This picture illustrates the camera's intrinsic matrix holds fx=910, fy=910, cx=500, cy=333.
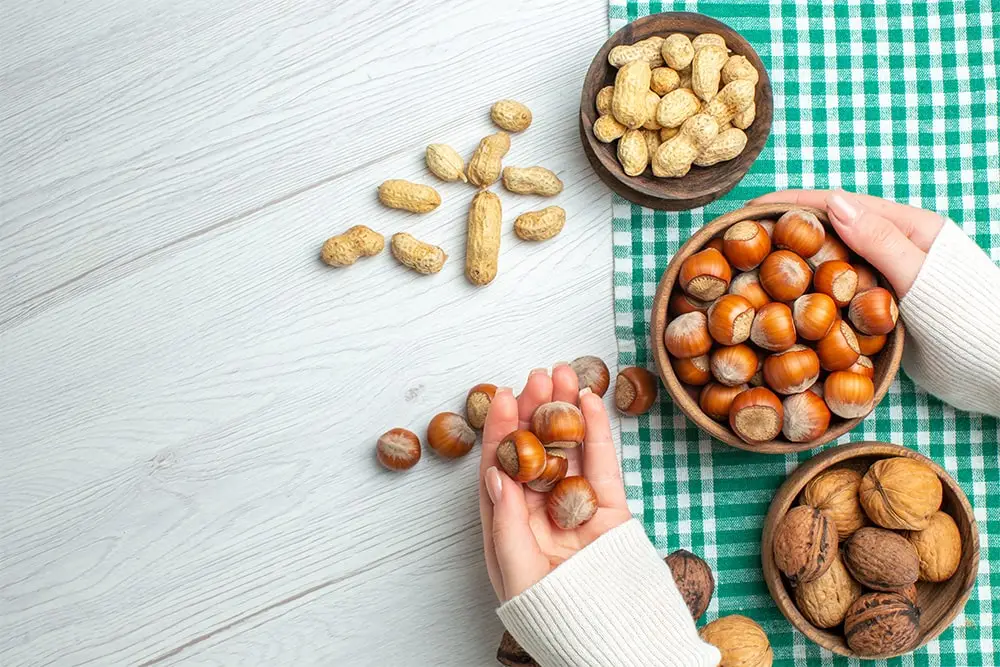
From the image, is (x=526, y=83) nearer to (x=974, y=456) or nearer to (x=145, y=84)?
(x=145, y=84)

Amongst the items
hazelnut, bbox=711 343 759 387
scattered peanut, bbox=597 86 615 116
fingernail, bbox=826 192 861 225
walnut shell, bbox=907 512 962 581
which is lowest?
walnut shell, bbox=907 512 962 581

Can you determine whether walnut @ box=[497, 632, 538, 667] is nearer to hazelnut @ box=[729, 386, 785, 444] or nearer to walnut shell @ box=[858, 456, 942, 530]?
hazelnut @ box=[729, 386, 785, 444]

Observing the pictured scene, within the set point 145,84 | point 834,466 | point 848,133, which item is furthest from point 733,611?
point 145,84

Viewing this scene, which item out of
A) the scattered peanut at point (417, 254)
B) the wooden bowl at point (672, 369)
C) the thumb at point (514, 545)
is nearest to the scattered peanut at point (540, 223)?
the scattered peanut at point (417, 254)

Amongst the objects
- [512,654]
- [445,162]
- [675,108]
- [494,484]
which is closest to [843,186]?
[675,108]

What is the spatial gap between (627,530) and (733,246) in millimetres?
466

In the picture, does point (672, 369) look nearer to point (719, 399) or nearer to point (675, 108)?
point (719, 399)

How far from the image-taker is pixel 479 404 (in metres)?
1.58

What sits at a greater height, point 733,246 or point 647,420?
point 733,246

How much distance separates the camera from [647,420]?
162 centimetres

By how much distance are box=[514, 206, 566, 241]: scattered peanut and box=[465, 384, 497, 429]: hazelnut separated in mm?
277

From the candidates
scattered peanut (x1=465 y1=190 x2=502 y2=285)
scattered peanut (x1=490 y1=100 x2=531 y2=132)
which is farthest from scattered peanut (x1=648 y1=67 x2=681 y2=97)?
scattered peanut (x1=465 y1=190 x2=502 y2=285)

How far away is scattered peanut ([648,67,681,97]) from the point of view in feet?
5.00

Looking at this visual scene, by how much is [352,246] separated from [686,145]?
1.95ft
